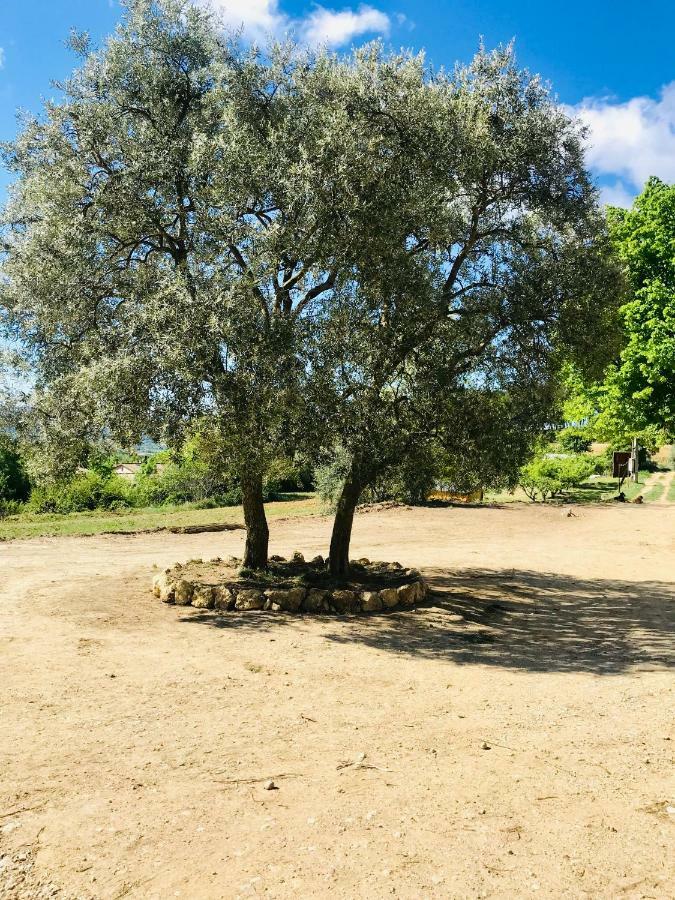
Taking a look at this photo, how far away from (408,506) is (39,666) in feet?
68.8

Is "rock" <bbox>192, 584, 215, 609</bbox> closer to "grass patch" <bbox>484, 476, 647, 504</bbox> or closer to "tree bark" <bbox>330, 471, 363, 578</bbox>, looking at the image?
"tree bark" <bbox>330, 471, 363, 578</bbox>

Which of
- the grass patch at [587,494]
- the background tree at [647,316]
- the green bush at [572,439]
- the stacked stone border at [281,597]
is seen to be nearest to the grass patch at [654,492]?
the grass patch at [587,494]

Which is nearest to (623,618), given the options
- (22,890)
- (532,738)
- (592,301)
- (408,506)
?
(592,301)

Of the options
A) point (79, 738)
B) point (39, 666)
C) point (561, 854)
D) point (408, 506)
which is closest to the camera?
point (561, 854)

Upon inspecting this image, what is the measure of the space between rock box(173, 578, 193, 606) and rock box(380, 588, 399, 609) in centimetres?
343

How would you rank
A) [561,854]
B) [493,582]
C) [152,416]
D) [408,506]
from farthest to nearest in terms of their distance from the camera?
[408,506], [493,582], [152,416], [561,854]

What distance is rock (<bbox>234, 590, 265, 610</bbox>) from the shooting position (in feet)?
40.7

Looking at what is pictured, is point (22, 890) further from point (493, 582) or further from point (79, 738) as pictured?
point (493, 582)

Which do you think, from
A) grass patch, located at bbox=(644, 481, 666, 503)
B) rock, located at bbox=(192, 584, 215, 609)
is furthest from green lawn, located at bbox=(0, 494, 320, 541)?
grass patch, located at bbox=(644, 481, 666, 503)

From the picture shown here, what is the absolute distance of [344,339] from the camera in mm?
11000

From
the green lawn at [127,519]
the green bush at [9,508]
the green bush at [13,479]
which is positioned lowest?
the green lawn at [127,519]

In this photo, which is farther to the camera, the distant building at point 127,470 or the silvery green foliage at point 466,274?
the distant building at point 127,470

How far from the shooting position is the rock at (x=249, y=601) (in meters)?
12.4

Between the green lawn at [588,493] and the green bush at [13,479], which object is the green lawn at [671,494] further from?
the green bush at [13,479]
